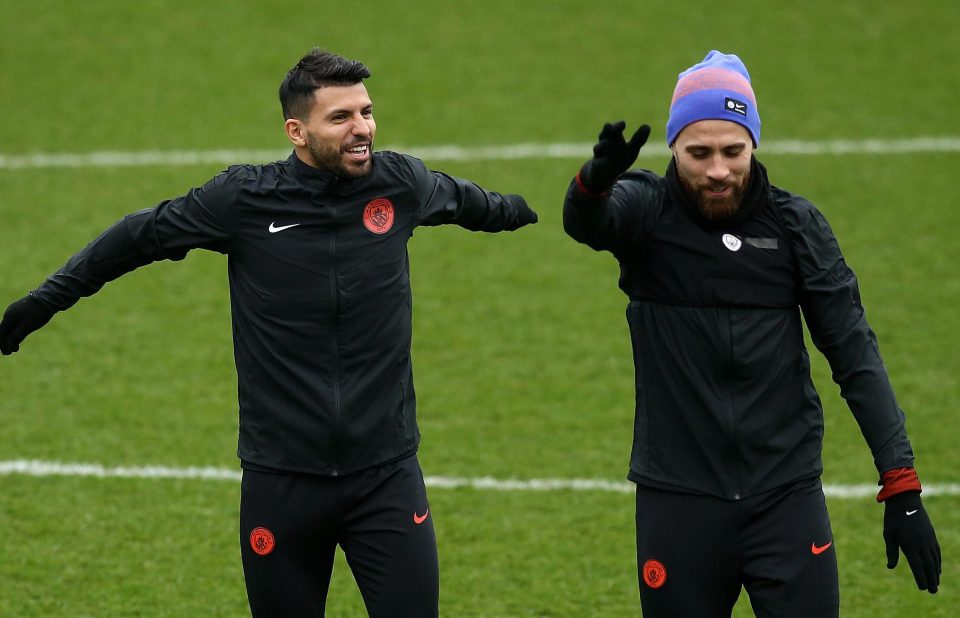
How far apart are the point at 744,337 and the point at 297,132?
1.62 m

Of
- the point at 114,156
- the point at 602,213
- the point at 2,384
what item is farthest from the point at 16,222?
the point at 602,213

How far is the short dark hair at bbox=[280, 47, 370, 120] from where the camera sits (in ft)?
16.6

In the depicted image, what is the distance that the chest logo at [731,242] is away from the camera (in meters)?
4.75

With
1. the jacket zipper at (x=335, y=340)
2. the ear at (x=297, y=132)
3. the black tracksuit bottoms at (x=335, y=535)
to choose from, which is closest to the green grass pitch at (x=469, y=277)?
the black tracksuit bottoms at (x=335, y=535)

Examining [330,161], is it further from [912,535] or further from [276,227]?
[912,535]

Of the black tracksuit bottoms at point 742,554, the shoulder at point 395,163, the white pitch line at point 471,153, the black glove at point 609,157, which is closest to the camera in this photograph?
the black glove at point 609,157

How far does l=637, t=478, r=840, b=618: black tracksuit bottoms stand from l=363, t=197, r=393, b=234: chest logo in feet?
4.22

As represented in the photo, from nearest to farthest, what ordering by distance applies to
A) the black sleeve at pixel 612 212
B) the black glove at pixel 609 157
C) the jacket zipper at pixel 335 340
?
the black glove at pixel 609 157 < the black sleeve at pixel 612 212 < the jacket zipper at pixel 335 340

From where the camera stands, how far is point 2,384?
9547mm

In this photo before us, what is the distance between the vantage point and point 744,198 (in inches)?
187

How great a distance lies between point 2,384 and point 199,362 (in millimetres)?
1227

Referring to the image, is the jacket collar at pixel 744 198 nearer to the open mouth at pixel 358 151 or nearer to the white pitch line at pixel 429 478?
the open mouth at pixel 358 151

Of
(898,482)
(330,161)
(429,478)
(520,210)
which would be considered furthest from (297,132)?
(429,478)

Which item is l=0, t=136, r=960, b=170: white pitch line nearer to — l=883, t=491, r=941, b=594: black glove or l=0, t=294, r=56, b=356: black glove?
l=0, t=294, r=56, b=356: black glove
